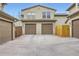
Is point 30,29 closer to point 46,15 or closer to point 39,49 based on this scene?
point 46,15

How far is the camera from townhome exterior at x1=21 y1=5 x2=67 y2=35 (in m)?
36.9

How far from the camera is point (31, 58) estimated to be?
375 inches

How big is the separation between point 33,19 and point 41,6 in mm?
3453

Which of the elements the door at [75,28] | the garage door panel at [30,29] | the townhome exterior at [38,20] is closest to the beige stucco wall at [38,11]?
the townhome exterior at [38,20]

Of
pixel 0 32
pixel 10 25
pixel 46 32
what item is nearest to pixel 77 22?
pixel 10 25

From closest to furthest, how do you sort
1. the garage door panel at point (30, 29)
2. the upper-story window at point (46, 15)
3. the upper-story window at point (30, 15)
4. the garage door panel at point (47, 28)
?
the garage door panel at point (47, 28) < the garage door panel at point (30, 29) < the upper-story window at point (30, 15) < the upper-story window at point (46, 15)

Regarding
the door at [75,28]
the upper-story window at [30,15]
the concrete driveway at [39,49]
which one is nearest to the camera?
the concrete driveway at [39,49]

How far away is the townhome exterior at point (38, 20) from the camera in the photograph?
3688cm

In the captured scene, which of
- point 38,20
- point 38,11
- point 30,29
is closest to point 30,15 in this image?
Answer: point 38,11

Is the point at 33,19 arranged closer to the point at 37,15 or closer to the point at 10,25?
the point at 37,15

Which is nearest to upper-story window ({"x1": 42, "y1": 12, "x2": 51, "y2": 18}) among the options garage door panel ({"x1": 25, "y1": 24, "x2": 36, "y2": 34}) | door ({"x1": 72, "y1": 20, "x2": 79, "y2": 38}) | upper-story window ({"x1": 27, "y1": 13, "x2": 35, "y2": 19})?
upper-story window ({"x1": 27, "y1": 13, "x2": 35, "y2": 19})

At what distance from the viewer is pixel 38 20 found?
121ft

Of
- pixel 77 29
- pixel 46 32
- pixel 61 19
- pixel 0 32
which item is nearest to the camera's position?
pixel 0 32

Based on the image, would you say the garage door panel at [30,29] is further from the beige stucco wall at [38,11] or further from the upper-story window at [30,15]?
the beige stucco wall at [38,11]
